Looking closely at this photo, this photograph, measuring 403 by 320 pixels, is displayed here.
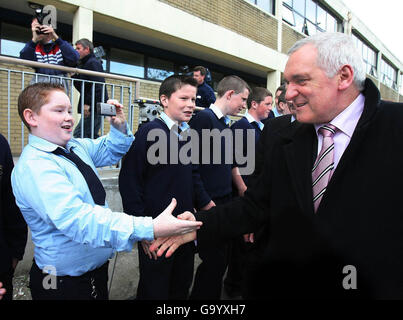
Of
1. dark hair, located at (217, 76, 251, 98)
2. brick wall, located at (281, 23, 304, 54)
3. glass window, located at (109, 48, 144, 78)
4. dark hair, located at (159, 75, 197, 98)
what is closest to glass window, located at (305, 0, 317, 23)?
brick wall, located at (281, 23, 304, 54)

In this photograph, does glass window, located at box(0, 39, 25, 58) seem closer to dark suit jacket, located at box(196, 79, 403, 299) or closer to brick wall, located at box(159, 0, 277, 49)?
brick wall, located at box(159, 0, 277, 49)

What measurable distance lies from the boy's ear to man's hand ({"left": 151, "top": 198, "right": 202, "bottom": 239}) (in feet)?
2.94

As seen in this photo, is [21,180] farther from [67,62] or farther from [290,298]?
[67,62]

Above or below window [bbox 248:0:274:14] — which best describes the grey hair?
below

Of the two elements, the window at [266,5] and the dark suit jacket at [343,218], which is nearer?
the dark suit jacket at [343,218]

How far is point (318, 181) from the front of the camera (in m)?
1.56

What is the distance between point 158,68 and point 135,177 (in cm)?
771

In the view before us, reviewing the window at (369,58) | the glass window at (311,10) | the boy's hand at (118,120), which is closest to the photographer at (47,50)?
the boy's hand at (118,120)

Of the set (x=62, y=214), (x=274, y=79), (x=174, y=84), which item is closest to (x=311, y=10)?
(x=274, y=79)

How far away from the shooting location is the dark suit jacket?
138cm

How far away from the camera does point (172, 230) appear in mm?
1815

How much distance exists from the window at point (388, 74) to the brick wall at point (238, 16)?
1874cm

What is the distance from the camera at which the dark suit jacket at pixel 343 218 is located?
1.38 metres

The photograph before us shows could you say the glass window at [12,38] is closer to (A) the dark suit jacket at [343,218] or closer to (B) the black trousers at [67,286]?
(B) the black trousers at [67,286]
